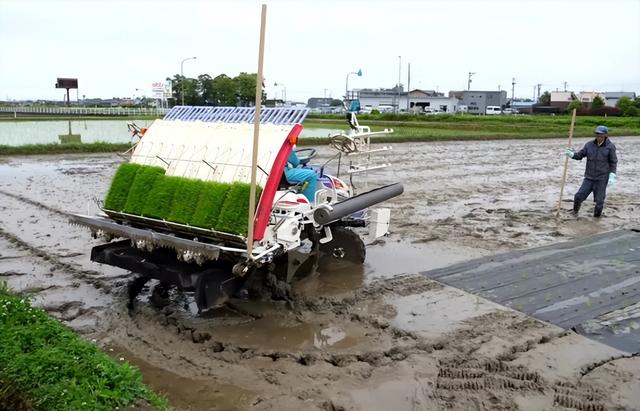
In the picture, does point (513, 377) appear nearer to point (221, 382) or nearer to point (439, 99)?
point (221, 382)

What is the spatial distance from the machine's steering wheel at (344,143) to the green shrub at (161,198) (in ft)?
5.84

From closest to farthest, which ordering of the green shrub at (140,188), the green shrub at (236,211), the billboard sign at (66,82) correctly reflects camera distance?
the green shrub at (236,211) → the green shrub at (140,188) → the billboard sign at (66,82)

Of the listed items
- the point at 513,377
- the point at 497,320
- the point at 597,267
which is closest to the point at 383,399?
the point at 513,377

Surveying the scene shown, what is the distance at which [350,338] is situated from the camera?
17.9 ft

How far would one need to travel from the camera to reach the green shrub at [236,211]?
5.17 metres

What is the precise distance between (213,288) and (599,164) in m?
8.77

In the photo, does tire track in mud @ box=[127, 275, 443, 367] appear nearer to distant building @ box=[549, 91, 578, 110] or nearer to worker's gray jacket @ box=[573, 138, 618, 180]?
worker's gray jacket @ box=[573, 138, 618, 180]

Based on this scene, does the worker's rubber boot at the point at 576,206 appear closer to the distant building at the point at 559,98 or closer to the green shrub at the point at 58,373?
the green shrub at the point at 58,373

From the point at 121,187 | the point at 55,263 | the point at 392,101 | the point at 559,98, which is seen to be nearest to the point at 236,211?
the point at 121,187

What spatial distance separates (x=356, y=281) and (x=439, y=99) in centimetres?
8834

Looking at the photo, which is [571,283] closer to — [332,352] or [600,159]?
[332,352]

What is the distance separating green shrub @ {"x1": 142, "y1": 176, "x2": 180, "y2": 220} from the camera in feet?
18.6

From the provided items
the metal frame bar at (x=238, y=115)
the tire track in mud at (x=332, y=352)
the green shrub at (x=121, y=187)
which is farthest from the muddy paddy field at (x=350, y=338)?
the metal frame bar at (x=238, y=115)

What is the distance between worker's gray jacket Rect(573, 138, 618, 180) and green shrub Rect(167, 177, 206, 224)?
26.7 feet
